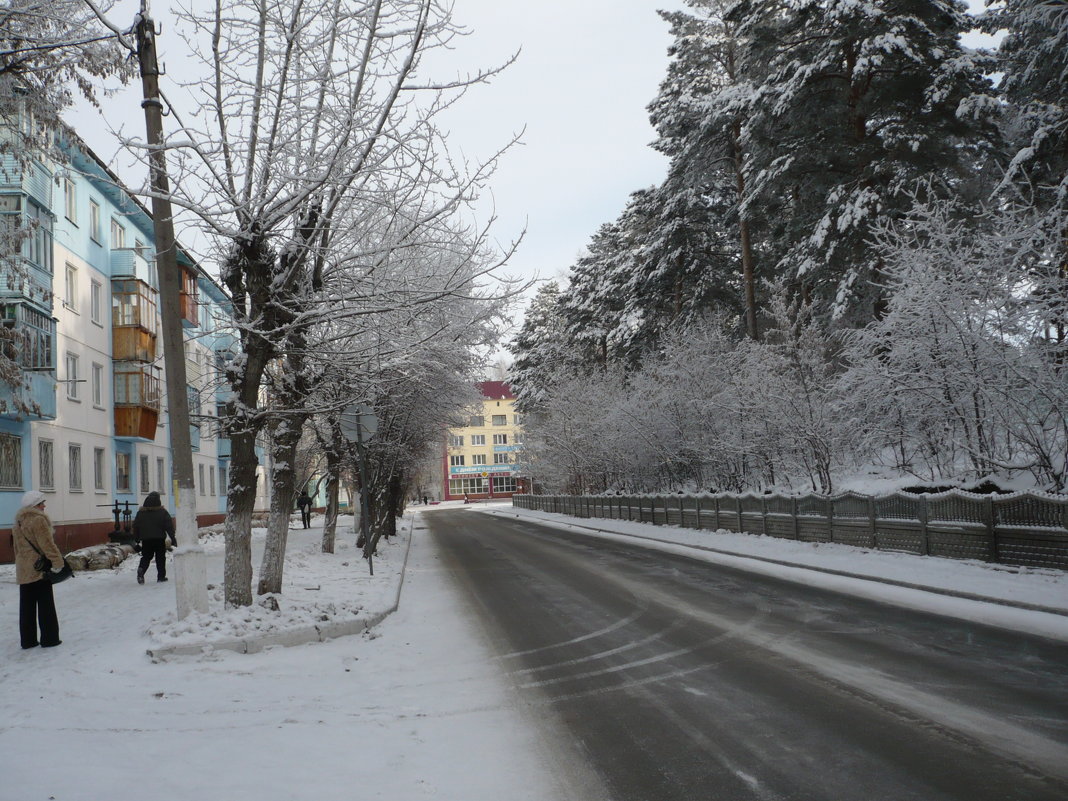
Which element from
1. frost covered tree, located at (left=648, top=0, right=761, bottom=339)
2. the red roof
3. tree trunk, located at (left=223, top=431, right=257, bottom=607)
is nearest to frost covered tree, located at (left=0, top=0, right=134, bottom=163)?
tree trunk, located at (left=223, top=431, right=257, bottom=607)

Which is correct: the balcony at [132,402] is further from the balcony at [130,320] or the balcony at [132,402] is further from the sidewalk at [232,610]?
the sidewalk at [232,610]

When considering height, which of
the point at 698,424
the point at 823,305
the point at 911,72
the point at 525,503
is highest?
the point at 911,72

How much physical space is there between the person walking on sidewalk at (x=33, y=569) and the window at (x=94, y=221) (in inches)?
866

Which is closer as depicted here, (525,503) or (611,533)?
(611,533)

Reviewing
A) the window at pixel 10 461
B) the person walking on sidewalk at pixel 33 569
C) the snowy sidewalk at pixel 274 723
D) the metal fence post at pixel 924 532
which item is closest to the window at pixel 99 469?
the window at pixel 10 461

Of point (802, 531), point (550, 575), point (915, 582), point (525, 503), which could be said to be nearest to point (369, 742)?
point (915, 582)

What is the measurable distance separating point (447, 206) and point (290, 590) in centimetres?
639

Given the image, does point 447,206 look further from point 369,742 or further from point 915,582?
point 915,582

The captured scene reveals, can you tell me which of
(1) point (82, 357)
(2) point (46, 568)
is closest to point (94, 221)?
(1) point (82, 357)

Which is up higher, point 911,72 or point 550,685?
point 911,72

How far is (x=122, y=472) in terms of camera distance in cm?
3062

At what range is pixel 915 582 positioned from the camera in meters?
12.3

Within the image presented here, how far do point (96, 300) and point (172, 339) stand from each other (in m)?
21.7

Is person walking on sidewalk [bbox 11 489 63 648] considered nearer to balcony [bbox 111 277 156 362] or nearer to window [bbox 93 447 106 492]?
window [bbox 93 447 106 492]
